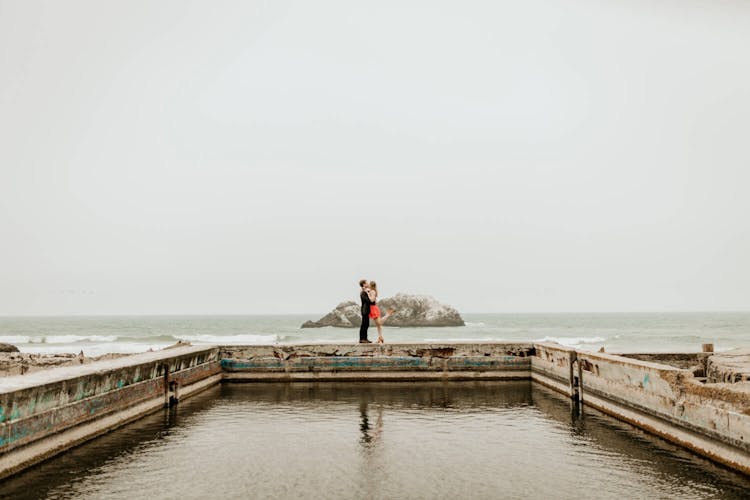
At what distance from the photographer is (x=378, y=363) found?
15.1 metres

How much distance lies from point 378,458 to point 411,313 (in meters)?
86.6

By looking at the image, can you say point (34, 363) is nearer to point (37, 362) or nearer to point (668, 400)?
point (37, 362)

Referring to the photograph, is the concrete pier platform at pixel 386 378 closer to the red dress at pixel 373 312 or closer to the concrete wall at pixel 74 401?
the concrete wall at pixel 74 401

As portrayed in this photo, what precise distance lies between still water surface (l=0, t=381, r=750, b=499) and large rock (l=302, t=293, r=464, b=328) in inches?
3138

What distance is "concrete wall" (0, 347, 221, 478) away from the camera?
257 inches

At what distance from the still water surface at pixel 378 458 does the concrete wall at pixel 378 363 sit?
3780mm

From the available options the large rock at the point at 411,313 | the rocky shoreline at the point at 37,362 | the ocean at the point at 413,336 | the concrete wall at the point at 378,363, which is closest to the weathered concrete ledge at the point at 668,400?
the concrete wall at the point at 378,363

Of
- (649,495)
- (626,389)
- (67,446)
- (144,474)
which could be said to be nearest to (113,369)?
(67,446)

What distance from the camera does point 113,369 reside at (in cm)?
919

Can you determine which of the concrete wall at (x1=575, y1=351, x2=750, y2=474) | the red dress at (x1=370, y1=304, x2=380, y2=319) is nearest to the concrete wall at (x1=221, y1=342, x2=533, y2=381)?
the red dress at (x1=370, y1=304, x2=380, y2=319)

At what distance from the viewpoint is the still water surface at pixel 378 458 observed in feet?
19.6

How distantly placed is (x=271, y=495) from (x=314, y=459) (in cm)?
142

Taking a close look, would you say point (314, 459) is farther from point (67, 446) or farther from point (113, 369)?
point (113, 369)

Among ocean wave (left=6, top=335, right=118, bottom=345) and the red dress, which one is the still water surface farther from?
ocean wave (left=6, top=335, right=118, bottom=345)
